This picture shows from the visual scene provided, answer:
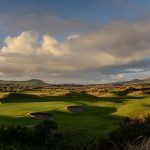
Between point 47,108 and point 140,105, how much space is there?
1098 cm

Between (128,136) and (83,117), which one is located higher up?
(128,136)

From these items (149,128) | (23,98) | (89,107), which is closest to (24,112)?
(89,107)

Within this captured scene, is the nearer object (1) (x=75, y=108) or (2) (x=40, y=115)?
(2) (x=40, y=115)

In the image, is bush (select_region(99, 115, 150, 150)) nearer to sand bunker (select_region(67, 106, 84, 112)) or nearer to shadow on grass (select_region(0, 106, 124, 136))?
shadow on grass (select_region(0, 106, 124, 136))

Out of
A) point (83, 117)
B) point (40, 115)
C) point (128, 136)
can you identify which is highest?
point (128, 136)

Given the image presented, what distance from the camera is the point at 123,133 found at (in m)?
16.9

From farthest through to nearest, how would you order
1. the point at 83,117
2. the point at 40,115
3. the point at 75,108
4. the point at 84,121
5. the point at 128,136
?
1. the point at 75,108
2. the point at 40,115
3. the point at 83,117
4. the point at 84,121
5. the point at 128,136

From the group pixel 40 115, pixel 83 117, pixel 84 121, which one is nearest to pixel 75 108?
pixel 83 117

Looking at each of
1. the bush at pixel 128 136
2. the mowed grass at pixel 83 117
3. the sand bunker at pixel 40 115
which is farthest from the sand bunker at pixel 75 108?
the bush at pixel 128 136

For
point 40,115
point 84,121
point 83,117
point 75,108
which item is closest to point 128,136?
point 84,121

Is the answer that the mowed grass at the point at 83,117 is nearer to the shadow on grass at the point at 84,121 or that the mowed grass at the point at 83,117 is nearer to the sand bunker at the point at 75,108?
the shadow on grass at the point at 84,121

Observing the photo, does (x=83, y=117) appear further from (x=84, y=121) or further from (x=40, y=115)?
(x=40, y=115)

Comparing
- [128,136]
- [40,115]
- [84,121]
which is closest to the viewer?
[128,136]

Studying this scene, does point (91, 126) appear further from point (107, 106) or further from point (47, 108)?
point (107, 106)
